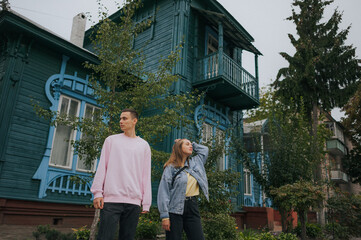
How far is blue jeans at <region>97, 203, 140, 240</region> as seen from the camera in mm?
2580

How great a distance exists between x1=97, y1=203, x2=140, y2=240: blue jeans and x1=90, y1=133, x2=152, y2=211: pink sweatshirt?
59mm

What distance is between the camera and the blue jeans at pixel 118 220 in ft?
8.46

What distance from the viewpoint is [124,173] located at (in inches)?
111

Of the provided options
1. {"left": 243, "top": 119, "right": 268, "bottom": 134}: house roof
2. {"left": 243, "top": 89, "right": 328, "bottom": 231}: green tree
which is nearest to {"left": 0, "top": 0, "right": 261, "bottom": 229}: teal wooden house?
{"left": 243, "top": 119, "right": 268, "bottom": 134}: house roof

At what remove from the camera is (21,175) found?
744cm

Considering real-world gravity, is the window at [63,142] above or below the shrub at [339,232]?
above

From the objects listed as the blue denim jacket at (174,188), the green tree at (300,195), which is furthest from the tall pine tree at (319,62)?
the blue denim jacket at (174,188)

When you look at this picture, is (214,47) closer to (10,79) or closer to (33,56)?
(33,56)

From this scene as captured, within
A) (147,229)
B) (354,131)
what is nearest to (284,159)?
(147,229)

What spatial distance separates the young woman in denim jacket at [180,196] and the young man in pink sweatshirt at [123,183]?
0.47 metres

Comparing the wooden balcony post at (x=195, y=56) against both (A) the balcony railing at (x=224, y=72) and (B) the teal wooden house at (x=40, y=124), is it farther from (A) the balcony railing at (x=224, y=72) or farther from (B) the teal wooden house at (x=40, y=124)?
(B) the teal wooden house at (x=40, y=124)

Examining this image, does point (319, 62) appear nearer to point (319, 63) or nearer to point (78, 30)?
point (319, 63)

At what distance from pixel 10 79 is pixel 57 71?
1.57 metres

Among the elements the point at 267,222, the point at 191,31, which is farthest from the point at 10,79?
the point at 267,222
